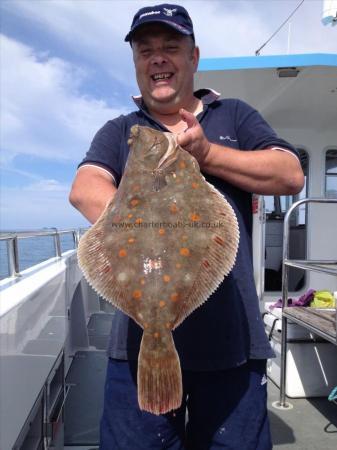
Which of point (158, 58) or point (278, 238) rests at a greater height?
point (158, 58)

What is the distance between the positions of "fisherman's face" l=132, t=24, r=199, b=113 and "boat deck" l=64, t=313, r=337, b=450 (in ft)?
8.99

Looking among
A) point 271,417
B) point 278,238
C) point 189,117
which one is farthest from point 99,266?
point 278,238

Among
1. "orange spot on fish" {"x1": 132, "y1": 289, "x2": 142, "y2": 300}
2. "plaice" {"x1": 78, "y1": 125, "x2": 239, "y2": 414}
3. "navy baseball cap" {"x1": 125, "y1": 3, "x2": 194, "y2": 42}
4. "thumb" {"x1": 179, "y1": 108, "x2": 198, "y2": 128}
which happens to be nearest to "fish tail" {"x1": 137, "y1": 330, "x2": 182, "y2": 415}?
"plaice" {"x1": 78, "y1": 125, "x2": 239, "y2": 414}

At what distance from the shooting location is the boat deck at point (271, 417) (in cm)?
371

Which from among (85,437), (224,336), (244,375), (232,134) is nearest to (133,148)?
(232,134)

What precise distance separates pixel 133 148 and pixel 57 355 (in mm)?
2119

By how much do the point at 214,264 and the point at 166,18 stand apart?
1179 mm

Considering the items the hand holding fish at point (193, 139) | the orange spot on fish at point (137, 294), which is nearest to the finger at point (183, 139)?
the hand holding fish at point (193, 139)

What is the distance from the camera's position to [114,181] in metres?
2.13

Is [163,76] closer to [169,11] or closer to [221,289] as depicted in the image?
[169,11]

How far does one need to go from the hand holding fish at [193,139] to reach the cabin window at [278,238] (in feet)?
21.0

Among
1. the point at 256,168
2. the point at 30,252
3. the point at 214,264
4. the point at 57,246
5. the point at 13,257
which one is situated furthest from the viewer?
the point at 57,246

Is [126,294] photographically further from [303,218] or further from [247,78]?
[303,218]

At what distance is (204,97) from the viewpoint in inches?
90.7
